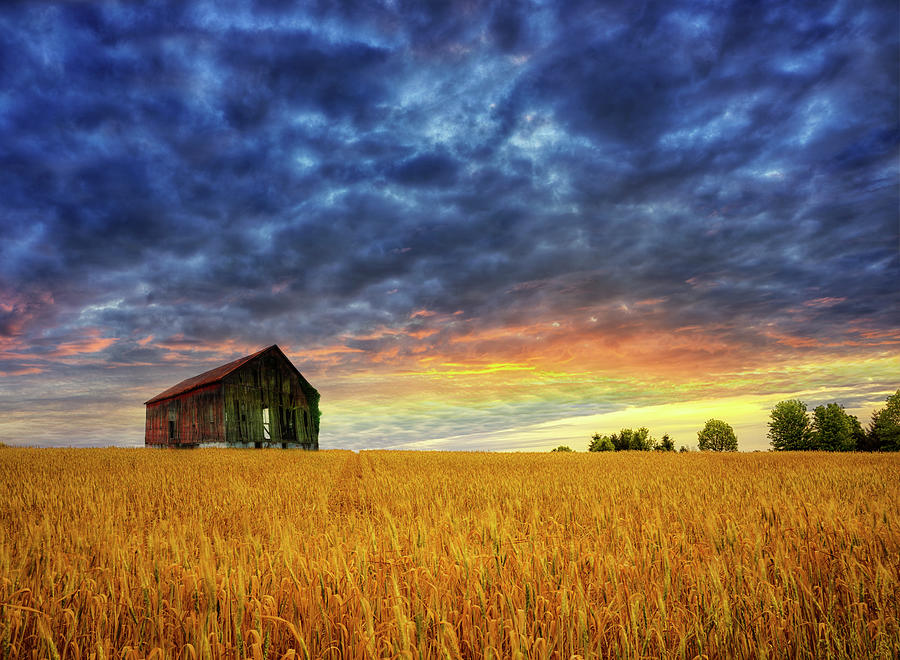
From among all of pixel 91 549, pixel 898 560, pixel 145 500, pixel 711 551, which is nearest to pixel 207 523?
pixel 91 549

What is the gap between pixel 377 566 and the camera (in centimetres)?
436

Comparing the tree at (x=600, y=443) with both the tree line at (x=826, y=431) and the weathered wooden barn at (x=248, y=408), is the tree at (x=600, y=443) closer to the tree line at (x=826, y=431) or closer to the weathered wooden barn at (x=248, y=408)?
the tree line at (x=826, y=431)

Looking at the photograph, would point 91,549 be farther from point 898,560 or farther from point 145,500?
point 898,560

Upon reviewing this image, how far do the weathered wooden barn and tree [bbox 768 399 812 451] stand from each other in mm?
52590

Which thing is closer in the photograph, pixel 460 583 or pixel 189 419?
pixel 460 583

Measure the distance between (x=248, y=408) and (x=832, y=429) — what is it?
57.6 meters

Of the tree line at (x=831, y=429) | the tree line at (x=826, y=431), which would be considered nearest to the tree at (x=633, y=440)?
the tree line at (x=826, y=431)

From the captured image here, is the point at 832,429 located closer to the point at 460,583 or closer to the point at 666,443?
the point at 666,443

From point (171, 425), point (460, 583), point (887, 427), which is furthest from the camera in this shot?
point (887, 427)

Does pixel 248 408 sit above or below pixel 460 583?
above

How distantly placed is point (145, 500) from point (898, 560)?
11.0m

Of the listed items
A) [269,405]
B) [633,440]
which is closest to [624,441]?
[633,440]

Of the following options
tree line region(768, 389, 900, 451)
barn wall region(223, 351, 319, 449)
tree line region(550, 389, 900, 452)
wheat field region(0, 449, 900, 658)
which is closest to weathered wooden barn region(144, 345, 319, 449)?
barn wall region(223, 351, 319, 449)

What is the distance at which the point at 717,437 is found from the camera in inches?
2598
